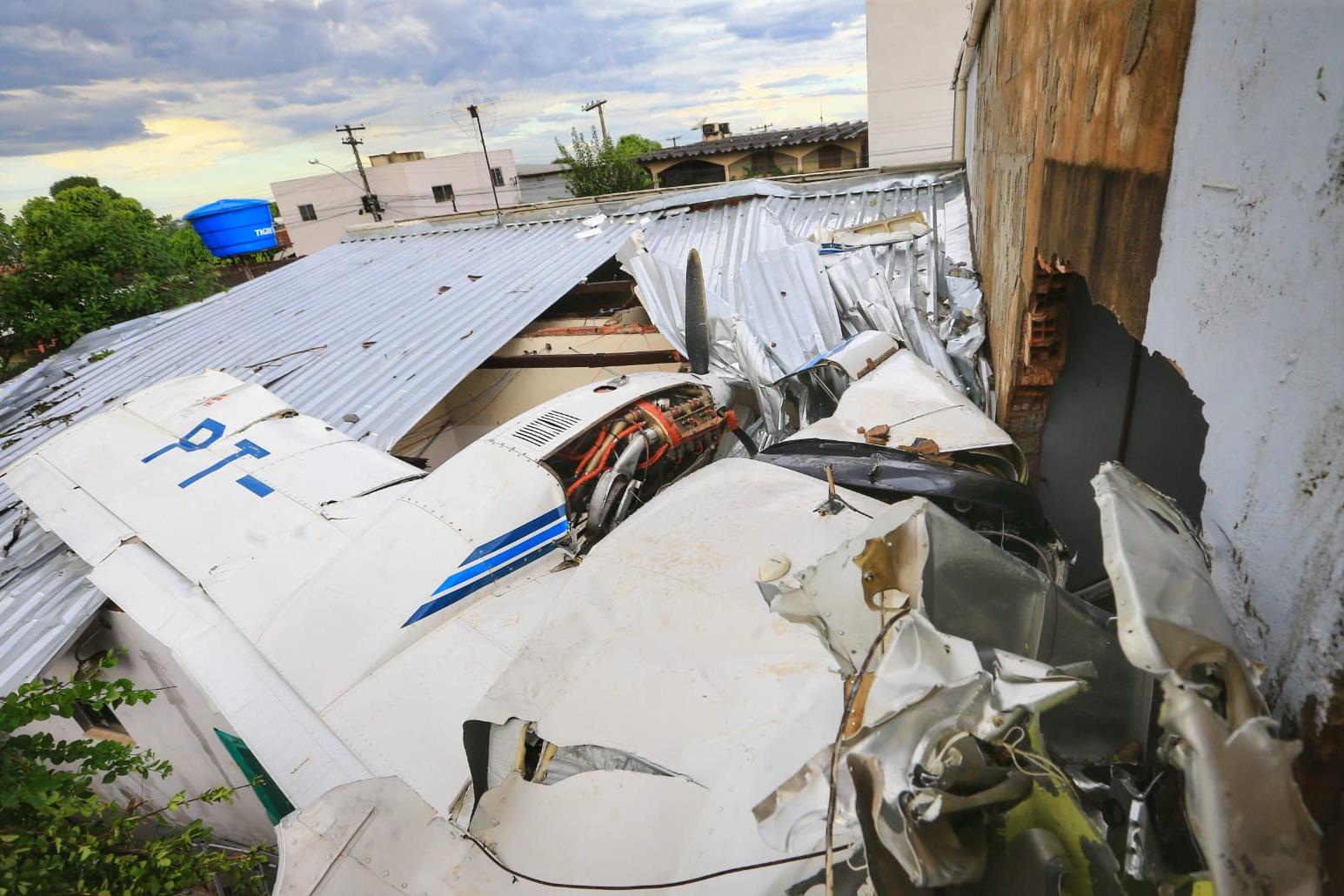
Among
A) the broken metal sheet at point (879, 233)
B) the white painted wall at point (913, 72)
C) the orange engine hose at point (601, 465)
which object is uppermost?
the white painted wall at point (913, 72)

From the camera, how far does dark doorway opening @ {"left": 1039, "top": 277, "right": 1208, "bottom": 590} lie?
2652 millimetres

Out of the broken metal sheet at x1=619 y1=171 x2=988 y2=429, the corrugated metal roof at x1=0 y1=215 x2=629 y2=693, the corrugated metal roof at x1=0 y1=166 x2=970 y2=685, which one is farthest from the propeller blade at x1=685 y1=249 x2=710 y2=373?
the corrugated metal roof at x1=0 y1=215 x2=629 y2=693

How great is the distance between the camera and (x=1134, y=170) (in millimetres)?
1671

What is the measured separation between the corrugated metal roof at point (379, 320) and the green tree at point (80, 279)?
8.51ft

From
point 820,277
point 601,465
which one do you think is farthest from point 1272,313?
point 820,277

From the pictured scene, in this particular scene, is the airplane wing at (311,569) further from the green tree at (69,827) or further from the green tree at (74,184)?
the green tree at (74,184)

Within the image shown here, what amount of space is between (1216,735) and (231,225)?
2818cm

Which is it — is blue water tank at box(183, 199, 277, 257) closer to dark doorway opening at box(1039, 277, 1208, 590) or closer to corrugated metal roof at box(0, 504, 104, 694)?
corrugated metal roof at box(0, 504, 104, 694)

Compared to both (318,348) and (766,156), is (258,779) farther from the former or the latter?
(766,156)

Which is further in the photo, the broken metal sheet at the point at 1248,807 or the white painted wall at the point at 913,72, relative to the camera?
the white painted wall at the point at 913,72

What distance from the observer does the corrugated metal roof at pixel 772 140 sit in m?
24.3

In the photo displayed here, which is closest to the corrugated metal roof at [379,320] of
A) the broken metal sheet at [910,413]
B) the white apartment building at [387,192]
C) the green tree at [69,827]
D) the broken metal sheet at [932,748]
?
the green tree at [69,827]

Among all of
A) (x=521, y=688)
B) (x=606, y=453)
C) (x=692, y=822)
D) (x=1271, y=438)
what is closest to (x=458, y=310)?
(x=606, y=453)

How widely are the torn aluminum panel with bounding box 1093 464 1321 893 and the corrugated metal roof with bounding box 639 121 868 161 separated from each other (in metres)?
Result: 26.2
